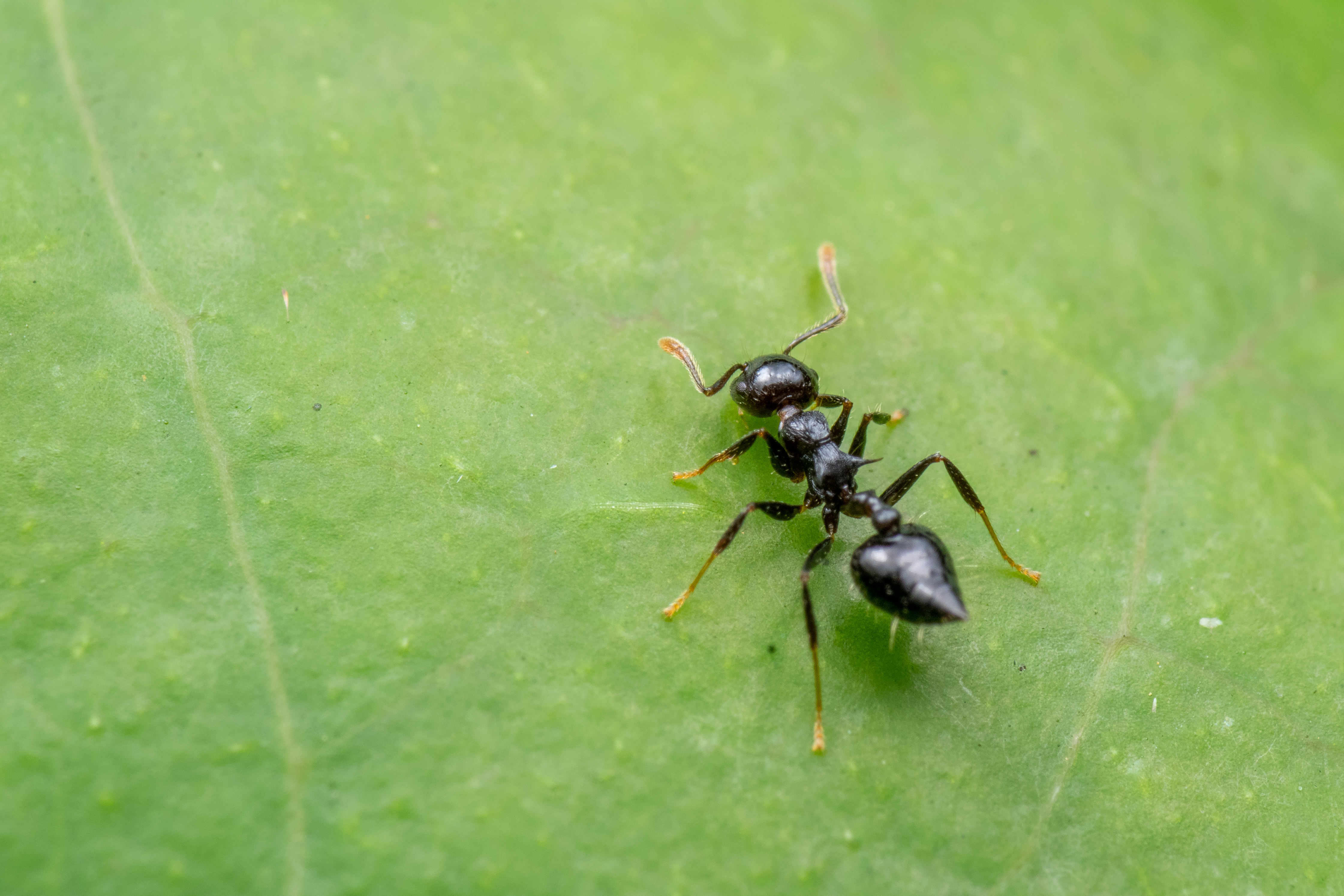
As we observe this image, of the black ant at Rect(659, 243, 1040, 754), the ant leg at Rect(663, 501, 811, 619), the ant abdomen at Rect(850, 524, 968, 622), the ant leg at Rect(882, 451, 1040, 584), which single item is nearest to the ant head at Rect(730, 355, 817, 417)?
the black ant at Rect(659, 243, 1040, 754)

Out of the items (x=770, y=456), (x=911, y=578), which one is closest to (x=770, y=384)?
(x=770, y=456)

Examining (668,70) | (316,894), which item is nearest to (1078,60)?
(668,70)

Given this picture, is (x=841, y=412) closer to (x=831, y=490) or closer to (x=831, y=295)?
(x=831, y=490)

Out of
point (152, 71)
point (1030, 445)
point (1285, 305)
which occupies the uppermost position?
point (1285, 305)

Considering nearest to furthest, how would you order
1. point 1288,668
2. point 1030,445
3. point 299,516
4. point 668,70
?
point 299,516 → point 1288,668 → point 1030,445 → point 668,70

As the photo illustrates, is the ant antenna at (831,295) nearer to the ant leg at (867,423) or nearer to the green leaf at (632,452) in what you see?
the green leaf at (632,452)

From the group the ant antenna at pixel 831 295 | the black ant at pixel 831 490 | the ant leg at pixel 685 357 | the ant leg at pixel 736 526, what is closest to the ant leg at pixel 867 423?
the black ant at pixel 831 490

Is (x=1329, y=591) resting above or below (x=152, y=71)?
above

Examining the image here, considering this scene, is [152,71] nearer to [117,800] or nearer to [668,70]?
[668,70]

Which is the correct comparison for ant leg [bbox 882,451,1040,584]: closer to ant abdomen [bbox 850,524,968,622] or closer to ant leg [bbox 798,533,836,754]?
ant abdomen [bbox 850,524,968,622]
